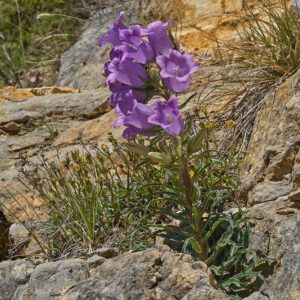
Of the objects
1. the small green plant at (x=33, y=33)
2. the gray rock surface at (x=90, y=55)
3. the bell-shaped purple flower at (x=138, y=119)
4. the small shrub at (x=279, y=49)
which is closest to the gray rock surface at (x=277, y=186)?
the small shrub at (x=279, y=49)

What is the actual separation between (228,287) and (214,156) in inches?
59.5

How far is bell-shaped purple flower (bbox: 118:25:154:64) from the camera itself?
11.3ft

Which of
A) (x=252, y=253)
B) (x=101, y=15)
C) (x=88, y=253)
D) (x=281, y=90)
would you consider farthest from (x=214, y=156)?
(x=101, y=15)

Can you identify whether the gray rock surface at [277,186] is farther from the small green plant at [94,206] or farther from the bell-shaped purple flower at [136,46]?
the bell-shaped purple flower at [136,46]

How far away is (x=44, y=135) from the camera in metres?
6.62

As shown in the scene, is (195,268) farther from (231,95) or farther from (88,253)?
(231,95)

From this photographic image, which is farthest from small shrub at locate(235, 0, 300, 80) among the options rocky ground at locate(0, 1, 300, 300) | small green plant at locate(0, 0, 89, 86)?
small green plant at locate(0, 0, 89, 86)

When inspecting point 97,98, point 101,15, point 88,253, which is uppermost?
point 101,15

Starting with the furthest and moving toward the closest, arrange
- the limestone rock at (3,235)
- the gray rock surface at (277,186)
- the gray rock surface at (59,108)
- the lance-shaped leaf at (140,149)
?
the gray rock surface at (59,108)
the limestone rock at (3,235)
the lance-shaped leaf at (140,149)
the gray rock surface at (277,186)

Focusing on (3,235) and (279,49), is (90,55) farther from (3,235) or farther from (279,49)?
(3,235)

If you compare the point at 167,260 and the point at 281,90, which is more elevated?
the point at 281,90

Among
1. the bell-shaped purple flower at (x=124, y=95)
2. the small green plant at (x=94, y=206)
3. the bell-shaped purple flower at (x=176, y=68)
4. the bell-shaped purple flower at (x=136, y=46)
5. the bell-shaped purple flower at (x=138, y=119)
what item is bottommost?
the small green plant at (x=94, y=206)

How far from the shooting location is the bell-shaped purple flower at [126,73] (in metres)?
3.43

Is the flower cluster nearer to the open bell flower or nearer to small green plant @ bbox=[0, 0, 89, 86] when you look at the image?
the open bell flower
